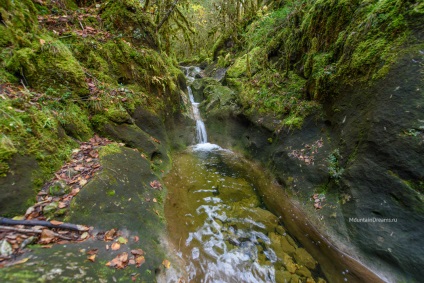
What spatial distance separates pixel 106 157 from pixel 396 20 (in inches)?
268

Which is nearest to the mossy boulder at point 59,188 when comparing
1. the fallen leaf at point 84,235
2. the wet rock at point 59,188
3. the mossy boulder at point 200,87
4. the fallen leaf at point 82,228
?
the wet rock at point 59,188

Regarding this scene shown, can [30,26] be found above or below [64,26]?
below

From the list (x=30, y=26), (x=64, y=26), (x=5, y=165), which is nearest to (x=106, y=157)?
(x=5, y=165)

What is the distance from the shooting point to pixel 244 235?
4305 millimetres

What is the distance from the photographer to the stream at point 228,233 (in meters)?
3.55

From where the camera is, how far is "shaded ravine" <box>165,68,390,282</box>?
3561mm

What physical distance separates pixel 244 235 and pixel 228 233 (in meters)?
0.36

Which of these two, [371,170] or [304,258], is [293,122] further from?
[304,258]

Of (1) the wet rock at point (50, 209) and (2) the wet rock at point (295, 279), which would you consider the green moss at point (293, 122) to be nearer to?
(2) the wet rock at point (295, 279)

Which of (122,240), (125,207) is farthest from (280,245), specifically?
(125,207)

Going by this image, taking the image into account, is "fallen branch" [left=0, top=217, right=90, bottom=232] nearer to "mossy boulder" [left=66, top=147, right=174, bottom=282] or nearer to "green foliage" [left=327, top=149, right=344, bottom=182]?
"mossy boulder" [left=66, top=147, right=174, bottom=282]

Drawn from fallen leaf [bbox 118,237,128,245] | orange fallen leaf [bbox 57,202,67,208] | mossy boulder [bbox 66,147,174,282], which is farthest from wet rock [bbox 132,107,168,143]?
fallen leaf [bbox 118,237,128,245]

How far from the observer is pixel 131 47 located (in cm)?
684

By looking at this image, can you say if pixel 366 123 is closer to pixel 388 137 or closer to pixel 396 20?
pixel 388 137
